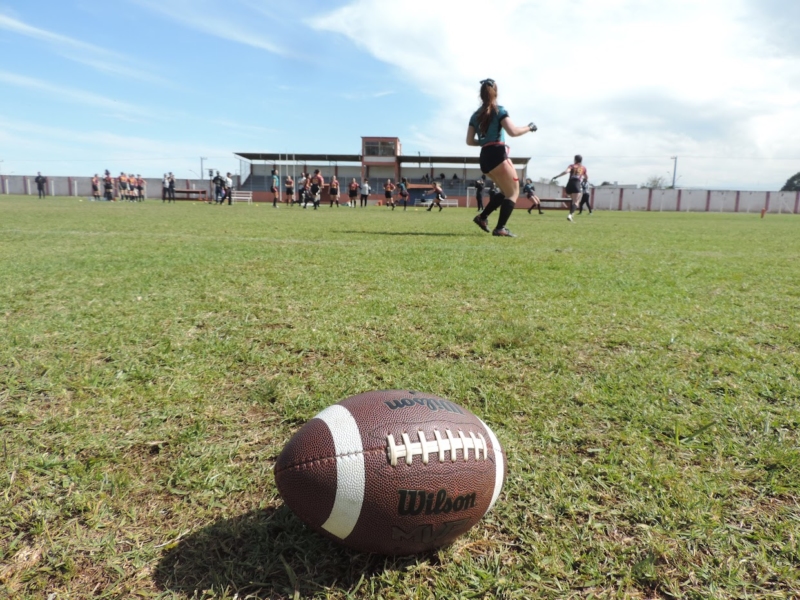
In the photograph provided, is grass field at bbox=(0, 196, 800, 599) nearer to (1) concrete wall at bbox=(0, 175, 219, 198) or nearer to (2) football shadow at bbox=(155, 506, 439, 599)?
(2) football shadow at bbox=(155, 506, 439, 599)

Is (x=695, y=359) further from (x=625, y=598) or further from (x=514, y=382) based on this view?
(x=625, y=598)

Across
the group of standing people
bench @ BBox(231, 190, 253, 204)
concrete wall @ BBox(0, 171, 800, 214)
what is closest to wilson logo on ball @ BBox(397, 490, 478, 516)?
the group of standing people

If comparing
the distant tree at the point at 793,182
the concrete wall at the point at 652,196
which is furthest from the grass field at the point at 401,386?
the distant tree at the point at 793,182

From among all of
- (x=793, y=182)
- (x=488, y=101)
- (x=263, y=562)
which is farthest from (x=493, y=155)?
(x=793, y=182)

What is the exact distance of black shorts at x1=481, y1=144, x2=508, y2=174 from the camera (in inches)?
340

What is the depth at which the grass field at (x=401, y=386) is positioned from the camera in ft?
4.91

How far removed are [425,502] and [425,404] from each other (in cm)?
31

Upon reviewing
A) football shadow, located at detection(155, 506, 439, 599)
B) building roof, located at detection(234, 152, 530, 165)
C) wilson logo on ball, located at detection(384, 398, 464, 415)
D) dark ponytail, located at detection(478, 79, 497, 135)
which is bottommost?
football shadow, located at detection(155, 506, 439, 599)

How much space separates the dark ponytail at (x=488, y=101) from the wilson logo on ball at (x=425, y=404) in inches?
293

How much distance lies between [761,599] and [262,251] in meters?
6.73

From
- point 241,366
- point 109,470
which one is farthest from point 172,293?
point 109,470

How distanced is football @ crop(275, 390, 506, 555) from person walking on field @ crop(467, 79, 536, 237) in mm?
7589

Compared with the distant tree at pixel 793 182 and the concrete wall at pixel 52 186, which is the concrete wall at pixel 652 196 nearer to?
the concrete wall at pixel 52 186

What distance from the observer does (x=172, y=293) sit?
4.59m
